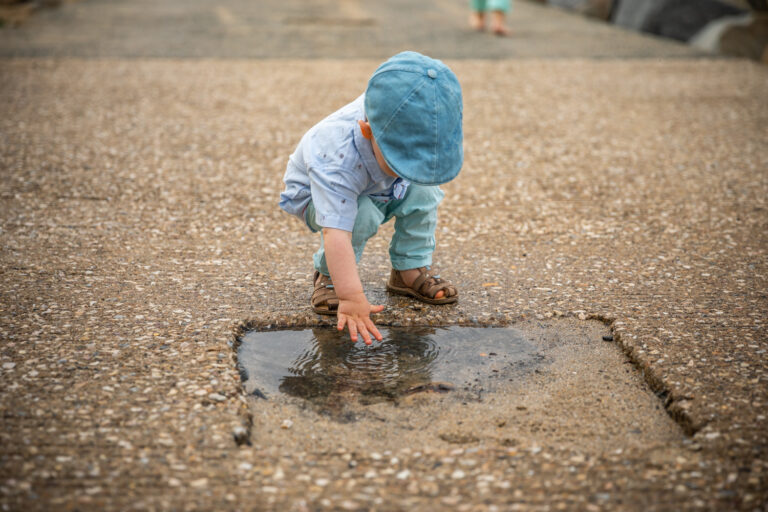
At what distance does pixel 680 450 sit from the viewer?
6.15 ft

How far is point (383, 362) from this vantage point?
92.2 inches

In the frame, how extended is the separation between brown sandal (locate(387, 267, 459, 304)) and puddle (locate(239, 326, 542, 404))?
0.54 feet

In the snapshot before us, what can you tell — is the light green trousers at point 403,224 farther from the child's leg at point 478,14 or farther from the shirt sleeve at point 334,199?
the child's leg at point 478,14

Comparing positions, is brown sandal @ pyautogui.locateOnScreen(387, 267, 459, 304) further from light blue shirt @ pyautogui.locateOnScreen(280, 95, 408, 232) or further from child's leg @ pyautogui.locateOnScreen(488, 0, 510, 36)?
child's leg @ pyautogui.locateOnScreen(488, 0, 510, 36)

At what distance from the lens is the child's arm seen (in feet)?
7.39

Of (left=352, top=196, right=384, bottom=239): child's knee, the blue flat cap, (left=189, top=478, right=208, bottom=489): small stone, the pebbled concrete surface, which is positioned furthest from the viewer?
the pebbled concrete surface

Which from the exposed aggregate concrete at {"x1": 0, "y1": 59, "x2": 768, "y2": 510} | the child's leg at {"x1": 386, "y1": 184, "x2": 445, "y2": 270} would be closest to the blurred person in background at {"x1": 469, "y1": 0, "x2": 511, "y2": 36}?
the exposed aggregate concrete at {"x1": 0, "y1": 59, "x2": 768, "y2": 510}

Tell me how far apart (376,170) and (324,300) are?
21.8 inches

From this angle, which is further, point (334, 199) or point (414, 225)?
point (414, 225)

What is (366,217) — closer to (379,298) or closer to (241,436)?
(379,298)

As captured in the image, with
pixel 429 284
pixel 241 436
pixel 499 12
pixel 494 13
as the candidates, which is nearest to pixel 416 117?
pixel 429 284

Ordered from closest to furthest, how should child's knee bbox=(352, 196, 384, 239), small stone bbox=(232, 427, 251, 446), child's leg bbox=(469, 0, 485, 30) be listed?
small stone bbox=(232, 427, 251, 446) → child's knee bbox=(352, 196, 384, 239) → child's leg bbox=(469, 0, 485, 30)

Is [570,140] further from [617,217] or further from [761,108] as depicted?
[761,108]

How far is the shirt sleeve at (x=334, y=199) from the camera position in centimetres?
227
